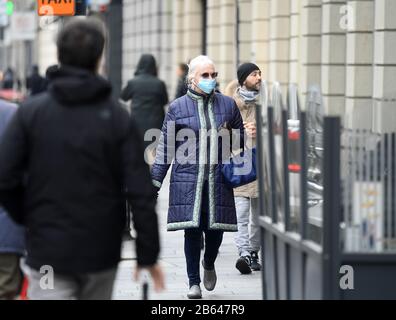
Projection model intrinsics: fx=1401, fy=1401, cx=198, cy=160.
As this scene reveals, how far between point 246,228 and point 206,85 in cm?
213

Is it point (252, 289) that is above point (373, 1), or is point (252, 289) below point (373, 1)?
below

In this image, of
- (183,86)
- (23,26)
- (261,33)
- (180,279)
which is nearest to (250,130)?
(180,279)

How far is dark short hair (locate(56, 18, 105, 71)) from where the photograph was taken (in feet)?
19.7

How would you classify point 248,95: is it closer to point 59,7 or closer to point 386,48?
point 59,7

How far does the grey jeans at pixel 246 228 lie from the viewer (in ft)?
38.6

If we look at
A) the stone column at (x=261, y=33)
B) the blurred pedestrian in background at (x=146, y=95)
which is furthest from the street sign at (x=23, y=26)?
the blurred pedestrian in background at (x=146, y=95)

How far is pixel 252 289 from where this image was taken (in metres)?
10.7

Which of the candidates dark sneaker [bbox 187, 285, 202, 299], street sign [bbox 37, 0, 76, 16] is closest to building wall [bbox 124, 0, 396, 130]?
dark sneaker [bbox 187, 285, 202, 299]

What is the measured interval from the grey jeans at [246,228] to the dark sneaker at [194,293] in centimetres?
167

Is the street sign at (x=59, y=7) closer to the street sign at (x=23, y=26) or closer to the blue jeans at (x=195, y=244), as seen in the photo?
the blue jeans at (x=195, y=244)

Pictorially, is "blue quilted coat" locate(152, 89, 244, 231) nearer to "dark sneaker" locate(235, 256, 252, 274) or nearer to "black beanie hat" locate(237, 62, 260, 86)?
"dark sneaker" locate(235, 256, 252, 274)
